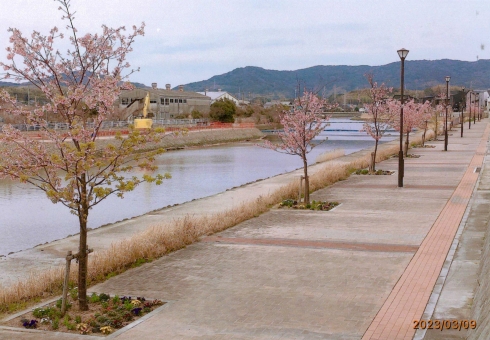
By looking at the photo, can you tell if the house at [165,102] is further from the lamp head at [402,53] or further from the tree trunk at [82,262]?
the tree trunk at [82,262]

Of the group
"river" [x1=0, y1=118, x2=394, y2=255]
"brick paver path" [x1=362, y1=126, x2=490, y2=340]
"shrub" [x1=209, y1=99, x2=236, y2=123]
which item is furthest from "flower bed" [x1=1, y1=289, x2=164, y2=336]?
"shrub" [x1=209, y1=99, x2=236, y2=123]

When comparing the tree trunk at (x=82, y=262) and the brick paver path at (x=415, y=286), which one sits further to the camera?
the tree trunk at (x=82, y=262)

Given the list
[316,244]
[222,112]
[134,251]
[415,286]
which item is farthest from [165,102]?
[415,286]

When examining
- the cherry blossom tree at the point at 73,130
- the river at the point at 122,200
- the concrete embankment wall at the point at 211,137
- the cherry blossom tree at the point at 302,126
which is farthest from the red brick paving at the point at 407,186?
the concrete embankment wall at the point at 211,137

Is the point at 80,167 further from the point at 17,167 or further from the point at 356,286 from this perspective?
the point at 356,286

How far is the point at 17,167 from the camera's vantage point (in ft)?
28.0

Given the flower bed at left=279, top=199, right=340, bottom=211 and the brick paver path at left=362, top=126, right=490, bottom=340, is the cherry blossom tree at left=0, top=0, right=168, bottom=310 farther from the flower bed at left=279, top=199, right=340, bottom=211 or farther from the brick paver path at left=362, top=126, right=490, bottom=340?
the flower bed at left=279, top=199, right=340, bottom=211

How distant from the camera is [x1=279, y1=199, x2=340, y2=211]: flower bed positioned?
1795 centimetres

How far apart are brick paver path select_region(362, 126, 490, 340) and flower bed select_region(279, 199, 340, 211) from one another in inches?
137

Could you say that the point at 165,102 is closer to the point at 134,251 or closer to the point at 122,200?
the point at 122,200

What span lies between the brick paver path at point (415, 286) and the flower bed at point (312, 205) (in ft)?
11.4

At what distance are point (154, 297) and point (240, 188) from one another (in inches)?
672

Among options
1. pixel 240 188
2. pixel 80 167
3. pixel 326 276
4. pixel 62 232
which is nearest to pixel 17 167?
pixel 80 167

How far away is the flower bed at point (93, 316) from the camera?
8.10m
